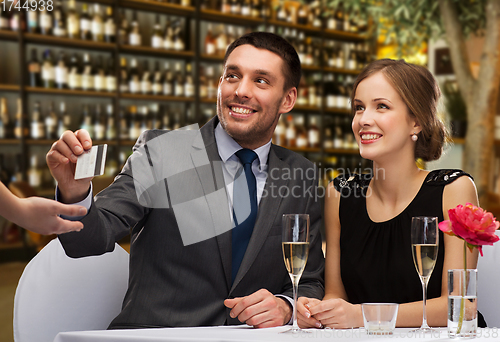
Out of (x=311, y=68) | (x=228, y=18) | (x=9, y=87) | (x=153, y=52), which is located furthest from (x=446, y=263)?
(x=311, y=68)

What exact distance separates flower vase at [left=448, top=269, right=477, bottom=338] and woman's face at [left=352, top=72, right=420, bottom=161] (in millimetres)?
601

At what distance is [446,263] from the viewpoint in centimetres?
137

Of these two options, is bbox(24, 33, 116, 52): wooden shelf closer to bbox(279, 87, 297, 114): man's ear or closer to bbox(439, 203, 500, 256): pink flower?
bbox(279, 87, 297, 114): man's ear

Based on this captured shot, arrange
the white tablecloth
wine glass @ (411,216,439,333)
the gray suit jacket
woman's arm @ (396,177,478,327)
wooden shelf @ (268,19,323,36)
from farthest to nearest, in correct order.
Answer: wooden shelf @ (268,19,323,36), the gray suit jacket, woman's arm @ (396,177,478,327), wine glass @ (411,216,439,333), the white tablecloth

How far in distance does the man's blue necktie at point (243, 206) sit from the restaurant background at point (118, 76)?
211 centimetres

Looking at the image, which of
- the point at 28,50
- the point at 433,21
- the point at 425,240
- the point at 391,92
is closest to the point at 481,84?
the point at 433,21

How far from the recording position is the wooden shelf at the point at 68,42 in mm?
3854

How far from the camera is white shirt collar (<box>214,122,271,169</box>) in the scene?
1.59 metres

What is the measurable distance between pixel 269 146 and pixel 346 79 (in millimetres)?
4117

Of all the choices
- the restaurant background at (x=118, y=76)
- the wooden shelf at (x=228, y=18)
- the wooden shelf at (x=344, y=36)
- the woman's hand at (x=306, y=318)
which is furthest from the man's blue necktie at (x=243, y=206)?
the wooden shelf at (x=344, y=36)

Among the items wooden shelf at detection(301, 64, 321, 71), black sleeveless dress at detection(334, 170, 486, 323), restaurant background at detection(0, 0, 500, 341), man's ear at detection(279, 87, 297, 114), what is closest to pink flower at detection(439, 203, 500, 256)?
black sleeveless dress at detection(334, 170, 486, 323)

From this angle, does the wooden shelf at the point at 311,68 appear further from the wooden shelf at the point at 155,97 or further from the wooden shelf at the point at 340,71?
the wooden shelf at the point at 155,97

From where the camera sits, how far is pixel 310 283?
149cm

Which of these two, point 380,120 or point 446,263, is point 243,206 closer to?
point 380,120
